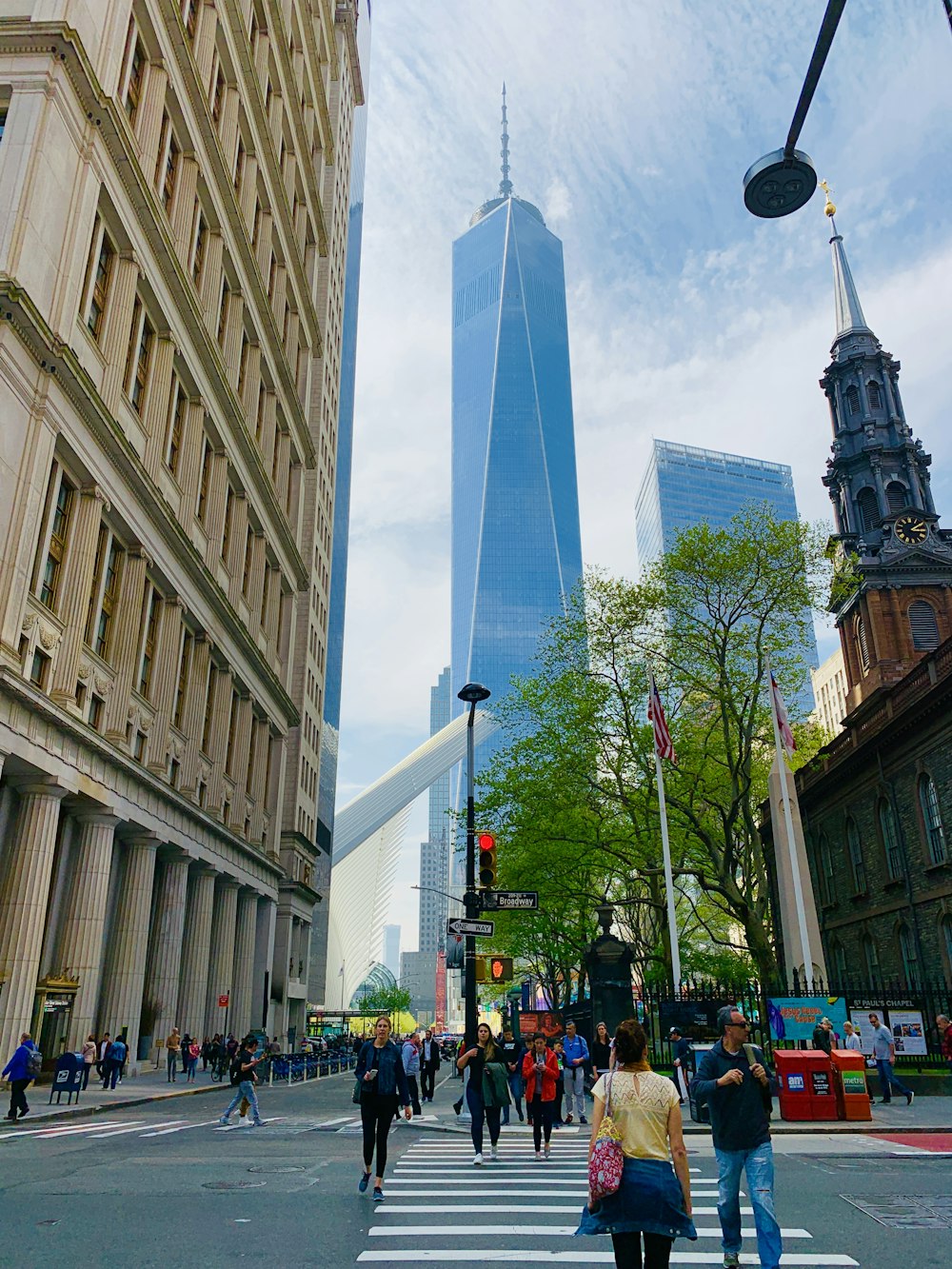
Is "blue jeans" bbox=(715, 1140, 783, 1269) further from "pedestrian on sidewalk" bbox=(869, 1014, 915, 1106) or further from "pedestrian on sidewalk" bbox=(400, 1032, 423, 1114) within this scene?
"pedestrian on sidewalk" bbox=(869, 1014, 915, 1106)

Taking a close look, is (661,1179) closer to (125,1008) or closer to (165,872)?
(125,1008)

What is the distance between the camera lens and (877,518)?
6094cm

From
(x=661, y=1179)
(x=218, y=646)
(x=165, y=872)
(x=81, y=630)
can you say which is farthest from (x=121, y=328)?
(x=661, y=1179)

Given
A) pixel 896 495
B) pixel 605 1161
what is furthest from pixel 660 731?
pixel 896 495

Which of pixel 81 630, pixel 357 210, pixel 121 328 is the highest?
pixel 357 210

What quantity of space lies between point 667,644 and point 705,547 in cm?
430

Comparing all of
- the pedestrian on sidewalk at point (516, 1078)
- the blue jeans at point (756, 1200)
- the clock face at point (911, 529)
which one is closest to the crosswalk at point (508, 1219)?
the blue jeans at point (756, 1200)

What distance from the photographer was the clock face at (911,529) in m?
58.1

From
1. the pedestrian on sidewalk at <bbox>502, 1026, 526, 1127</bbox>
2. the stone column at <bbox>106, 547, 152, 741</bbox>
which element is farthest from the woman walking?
the stone column at <bbox>106, 547, 152, 741</bbox>

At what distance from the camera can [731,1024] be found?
7.94 meters

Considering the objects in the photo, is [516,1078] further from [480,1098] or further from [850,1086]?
[480,1098]

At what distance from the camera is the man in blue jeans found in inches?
298

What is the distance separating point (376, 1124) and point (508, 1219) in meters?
2.03

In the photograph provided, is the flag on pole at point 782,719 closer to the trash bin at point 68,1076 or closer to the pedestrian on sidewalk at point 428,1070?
the pedestrian on sidewalk at point 428,1070
